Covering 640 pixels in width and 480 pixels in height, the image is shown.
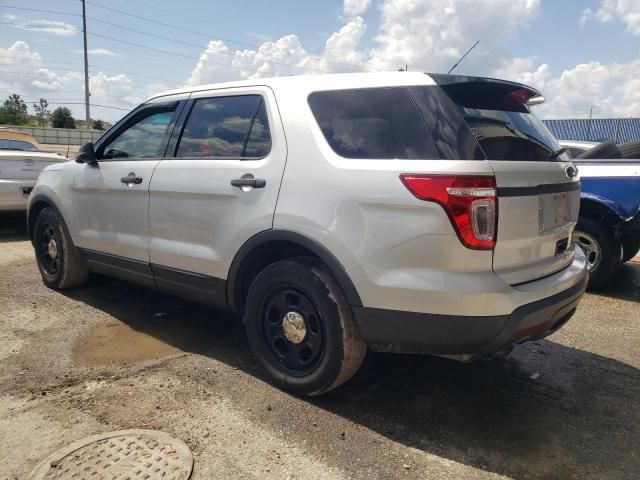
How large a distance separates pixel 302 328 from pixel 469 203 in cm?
122

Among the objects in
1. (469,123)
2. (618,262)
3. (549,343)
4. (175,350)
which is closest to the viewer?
(469,123)

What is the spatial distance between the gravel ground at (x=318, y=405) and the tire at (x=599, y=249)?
1217mm

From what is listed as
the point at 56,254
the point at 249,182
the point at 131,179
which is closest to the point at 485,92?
the point at 249,182

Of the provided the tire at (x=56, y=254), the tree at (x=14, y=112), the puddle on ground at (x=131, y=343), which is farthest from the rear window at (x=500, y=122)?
the tree at (x=14, y=112)

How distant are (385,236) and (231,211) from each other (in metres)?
1.13

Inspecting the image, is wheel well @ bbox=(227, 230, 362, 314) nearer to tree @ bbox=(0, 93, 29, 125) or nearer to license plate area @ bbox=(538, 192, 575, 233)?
license plate area @ bbox=(538, 192, 575, 233)

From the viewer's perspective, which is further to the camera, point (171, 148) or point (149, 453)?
point (171, 148)

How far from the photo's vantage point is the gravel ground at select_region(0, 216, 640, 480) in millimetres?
2459

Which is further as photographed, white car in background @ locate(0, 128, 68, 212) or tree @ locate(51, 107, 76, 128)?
tree @ locate(51, 107, 76, 128)

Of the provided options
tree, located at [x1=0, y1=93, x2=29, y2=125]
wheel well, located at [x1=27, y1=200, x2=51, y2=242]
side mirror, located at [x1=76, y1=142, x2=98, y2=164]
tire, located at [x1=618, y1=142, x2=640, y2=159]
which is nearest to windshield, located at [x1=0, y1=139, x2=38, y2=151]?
wheel well, located at [x1=27, y1=200, x2=51, y2=242]

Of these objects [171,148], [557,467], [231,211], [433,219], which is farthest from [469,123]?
[171,148]

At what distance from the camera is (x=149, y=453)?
246cm

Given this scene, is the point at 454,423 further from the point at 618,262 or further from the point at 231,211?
the point at 618,262

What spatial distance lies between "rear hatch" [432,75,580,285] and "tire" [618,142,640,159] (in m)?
3.38
